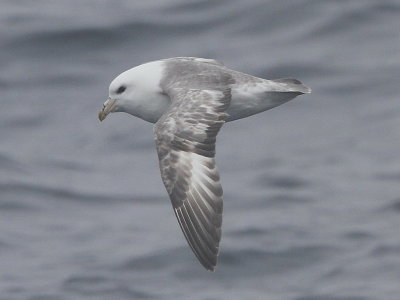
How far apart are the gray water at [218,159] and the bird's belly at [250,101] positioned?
19.5ft

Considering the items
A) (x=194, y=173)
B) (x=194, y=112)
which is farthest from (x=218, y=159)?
(x=194, y=173)

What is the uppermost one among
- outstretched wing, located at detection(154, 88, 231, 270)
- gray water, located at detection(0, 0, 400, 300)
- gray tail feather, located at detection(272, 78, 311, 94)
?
gray water, located at detection(0, 0, 400, 300)


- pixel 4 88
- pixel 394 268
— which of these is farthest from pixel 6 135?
pixel 394 268

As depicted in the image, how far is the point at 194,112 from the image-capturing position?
10.0 metres

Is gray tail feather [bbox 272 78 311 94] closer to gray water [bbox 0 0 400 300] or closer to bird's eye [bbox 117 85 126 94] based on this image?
bird's eye [bbox 117 85 126 94]

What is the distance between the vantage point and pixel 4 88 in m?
21.8

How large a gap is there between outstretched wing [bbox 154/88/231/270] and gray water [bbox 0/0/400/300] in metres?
6.79

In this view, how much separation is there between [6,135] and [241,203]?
15.9ft

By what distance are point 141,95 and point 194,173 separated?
57.2 inches

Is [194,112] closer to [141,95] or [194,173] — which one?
[194,173]

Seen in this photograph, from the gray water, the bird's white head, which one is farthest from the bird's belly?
the gray water

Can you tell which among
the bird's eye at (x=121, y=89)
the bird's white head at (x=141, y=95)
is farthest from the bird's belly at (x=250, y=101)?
the bird's eye at (x=121, y=89)

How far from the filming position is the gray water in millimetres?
16984

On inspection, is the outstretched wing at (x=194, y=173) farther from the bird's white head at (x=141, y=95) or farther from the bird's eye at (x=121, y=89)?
the bird's eye at (x=121, y=89)
